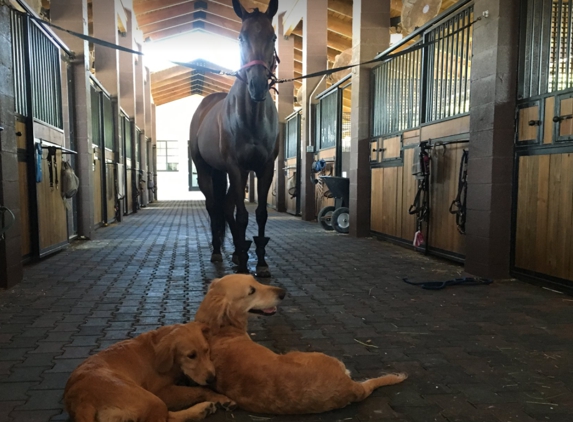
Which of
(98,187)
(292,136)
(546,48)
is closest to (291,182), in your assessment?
(292,136)

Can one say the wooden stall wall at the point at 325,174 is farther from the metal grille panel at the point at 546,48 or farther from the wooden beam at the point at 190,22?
the wooden beam at the point at 190,22

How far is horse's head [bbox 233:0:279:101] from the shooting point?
14.2 ft

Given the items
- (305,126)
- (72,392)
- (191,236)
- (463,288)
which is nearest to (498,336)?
(463,288)

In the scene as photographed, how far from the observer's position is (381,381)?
220 cm

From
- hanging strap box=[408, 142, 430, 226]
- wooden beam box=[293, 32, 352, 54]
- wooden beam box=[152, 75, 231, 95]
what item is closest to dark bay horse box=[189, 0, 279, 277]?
hanging strap box=[408, 142, 430, 226]

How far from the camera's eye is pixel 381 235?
7.92m

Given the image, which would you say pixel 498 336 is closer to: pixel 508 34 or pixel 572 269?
pixel 572 269

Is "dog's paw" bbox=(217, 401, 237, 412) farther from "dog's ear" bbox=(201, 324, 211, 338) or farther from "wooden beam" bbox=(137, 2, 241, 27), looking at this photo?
"wooden beam" bbox=(137, 2, 241, 27)

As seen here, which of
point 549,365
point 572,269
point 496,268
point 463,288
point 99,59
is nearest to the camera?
point 549,365

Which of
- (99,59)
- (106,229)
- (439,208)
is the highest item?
(99,59)

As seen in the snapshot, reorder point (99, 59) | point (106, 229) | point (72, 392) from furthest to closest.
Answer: point (99, 59)
point (106, 229)
point (72, 392)

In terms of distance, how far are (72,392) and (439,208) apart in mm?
5172

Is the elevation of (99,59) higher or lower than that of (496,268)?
higher

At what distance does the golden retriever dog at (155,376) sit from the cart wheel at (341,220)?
22.7 feet
